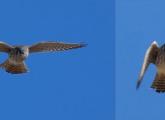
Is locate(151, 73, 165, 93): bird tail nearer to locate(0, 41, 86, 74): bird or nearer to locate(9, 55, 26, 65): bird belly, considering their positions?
locate(0, 41, 86, 74): bird

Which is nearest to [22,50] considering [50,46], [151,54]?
[50,46]

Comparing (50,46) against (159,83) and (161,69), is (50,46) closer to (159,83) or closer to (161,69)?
(161,69)

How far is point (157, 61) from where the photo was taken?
13773mm

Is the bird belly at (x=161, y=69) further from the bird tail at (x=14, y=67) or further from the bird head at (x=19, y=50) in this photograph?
the bird head at (x=19, y=50)

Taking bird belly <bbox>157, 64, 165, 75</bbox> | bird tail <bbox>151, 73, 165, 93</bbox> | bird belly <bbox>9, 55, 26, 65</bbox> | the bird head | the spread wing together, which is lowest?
bird tail <bbox>151, 73, 165, 93</bbox>

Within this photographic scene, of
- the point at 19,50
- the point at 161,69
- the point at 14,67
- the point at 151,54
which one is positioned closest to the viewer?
the point at 161,69

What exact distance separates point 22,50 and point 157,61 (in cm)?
333

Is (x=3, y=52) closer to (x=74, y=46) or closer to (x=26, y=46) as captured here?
(x=26, y=46)

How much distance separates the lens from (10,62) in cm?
1518

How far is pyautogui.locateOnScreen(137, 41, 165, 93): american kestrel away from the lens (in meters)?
13.4

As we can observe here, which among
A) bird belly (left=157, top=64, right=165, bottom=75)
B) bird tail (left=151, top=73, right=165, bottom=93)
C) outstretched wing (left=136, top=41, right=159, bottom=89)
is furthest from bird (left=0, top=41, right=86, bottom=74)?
bird tail (left=151, top=73, right=165, bottom=93)

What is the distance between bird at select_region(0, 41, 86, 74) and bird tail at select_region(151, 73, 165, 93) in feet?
7.24

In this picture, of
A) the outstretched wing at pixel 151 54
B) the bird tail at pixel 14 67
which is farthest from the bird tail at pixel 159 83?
the bird tail at pixel 14 67

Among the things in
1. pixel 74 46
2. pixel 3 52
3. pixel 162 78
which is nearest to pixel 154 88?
pixel 162 78
